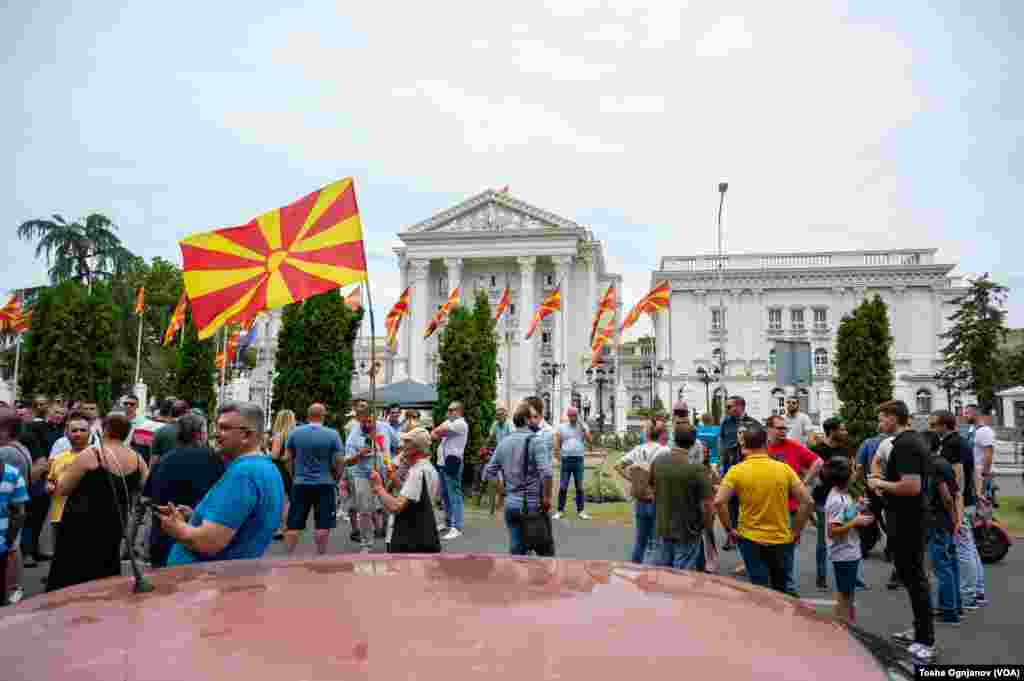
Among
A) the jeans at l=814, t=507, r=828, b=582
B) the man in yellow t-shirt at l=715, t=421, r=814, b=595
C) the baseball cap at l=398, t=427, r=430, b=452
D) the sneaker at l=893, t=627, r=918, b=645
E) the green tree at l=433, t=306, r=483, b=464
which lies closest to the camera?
the sneaker at l=893, t=627, r=918, b=645

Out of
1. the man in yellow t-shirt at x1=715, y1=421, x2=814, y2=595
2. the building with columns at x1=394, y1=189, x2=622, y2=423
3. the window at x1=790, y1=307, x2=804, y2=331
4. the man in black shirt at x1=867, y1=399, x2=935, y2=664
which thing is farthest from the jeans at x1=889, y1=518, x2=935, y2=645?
the building with columns at x1=394, y1=189, x2=622, y2=423

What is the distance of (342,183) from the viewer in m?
5.01

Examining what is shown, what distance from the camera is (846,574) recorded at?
5059 millimetres

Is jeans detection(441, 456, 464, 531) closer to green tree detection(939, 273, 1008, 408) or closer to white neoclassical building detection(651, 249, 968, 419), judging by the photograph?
green tree detection(939, 273, 1008, 408)

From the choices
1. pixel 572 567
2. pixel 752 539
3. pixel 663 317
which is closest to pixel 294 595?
pixel 572 567

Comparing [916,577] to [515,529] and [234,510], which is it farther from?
[234,510]

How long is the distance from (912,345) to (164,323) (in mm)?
55364

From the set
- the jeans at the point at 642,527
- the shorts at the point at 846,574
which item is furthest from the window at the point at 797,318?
the shorts at the point at 846,574

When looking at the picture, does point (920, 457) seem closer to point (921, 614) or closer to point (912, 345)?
→ point (921, 614)

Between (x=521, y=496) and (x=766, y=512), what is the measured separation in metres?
2.25

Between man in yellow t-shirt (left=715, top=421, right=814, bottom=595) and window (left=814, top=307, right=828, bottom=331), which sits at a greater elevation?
window (left=814, top=307, right=828, bottom=331)

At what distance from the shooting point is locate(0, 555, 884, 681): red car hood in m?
1.33

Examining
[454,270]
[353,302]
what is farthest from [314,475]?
[454,270]

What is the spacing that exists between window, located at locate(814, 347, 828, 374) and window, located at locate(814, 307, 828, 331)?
5.74ft
